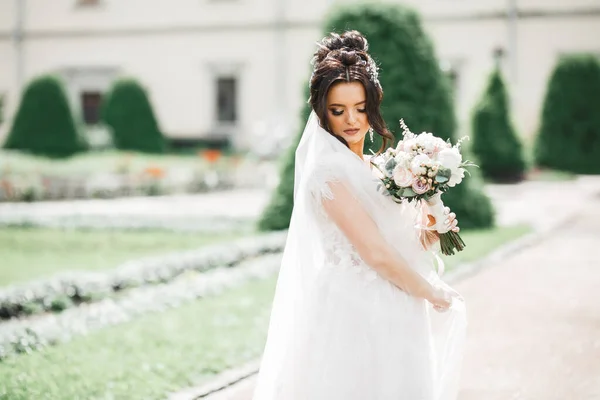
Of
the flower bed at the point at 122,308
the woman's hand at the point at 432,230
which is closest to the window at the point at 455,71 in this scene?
the flower bed at the point at 122,308

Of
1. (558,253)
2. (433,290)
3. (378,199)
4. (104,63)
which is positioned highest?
(104,63)

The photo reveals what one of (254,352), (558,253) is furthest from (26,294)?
(558,253)

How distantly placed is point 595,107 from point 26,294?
18419mm

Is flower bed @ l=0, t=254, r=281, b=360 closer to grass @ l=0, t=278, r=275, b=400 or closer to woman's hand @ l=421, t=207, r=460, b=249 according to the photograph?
grass @ l=0, t=278, r=275, b=400

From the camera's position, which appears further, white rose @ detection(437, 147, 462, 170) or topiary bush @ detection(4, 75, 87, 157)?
topiary bush @ detection(4, 75, 87, 157)

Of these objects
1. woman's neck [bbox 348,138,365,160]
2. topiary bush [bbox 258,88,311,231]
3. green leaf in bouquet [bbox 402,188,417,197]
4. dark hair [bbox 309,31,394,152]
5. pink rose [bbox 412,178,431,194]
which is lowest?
topiary bush [bbox 258,88,311,231]

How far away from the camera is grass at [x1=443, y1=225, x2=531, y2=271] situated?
8607 millimetres

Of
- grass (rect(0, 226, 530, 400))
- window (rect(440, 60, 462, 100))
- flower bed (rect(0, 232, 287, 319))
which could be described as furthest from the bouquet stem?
window (rect(440, 60, 462, 100))

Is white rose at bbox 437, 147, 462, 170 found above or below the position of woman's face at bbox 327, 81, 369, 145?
below

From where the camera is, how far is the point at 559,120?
21.8m

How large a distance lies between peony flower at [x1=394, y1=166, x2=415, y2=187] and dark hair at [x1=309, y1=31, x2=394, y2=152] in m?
0.22

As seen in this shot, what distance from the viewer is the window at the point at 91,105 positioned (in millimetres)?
28188

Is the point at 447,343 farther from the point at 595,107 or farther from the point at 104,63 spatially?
the point at 104,63

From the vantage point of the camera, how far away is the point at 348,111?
280 cm
